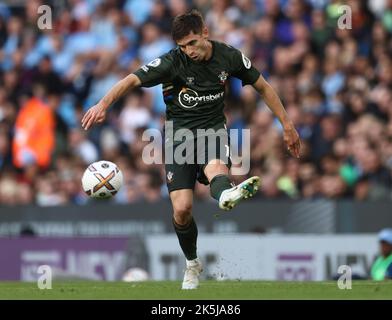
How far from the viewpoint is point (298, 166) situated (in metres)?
19.0

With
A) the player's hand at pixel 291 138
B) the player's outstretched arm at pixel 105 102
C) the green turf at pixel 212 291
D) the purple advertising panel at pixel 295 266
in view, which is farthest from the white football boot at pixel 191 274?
the purple advertising panel at pixel 295 266

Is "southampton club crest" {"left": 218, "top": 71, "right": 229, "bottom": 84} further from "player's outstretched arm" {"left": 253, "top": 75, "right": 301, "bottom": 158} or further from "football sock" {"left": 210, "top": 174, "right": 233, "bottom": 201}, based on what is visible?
"football sock" {"left": 210, "top": 174, "right": 233, "bottom": 201}

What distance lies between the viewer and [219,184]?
11438 mm

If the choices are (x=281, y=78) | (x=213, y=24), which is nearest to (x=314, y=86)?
(x=281, y=78)

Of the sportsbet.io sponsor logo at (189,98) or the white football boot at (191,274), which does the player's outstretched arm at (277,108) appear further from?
the white football boot at (191,274)

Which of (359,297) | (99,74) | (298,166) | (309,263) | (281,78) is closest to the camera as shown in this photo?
(359,297)

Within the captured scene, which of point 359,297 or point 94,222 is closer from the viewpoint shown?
point 359,297

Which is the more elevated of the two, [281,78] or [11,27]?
[11,27]

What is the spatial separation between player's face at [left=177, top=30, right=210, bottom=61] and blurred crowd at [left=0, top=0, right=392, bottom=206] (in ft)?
23.3

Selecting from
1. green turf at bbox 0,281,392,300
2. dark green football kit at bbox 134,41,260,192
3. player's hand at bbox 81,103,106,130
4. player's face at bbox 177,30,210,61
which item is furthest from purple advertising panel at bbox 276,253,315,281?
player's hand at bbox 81,103,106,130

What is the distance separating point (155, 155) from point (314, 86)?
2.84 m

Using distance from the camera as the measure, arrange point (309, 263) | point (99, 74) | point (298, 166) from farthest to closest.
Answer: point (99, 74) < point (298, 166) < point (309, 263)

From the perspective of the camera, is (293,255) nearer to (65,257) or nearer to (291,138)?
(65,257)

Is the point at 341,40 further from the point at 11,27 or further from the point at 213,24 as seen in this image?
the point at 11,27
